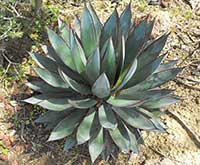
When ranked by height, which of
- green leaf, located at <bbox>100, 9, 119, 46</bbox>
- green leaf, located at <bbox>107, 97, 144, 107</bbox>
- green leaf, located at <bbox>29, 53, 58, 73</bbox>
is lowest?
green leaf, located at <bbox>107, 97, 144, 107</bbox>

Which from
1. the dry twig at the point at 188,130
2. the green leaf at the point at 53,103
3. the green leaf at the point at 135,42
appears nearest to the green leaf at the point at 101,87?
the green leaf at the point at 53,103

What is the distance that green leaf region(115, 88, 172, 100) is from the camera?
3.05 meters

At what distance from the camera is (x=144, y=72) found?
123 inches

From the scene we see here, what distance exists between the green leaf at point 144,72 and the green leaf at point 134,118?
20 cm

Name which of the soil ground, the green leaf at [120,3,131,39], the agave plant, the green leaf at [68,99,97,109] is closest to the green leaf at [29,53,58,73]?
the agave plant

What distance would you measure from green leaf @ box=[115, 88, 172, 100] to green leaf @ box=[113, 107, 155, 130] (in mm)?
85

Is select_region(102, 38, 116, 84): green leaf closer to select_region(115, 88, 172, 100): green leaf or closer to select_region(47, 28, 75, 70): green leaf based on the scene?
select_region(115, 88, 172, 100): green leaf

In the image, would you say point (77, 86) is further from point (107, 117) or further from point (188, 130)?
point (188, 130)

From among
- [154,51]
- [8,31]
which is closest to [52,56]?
[8,31]

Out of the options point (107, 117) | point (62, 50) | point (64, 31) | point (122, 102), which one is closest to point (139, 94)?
point (122, 102)

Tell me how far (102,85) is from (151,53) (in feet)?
1.62

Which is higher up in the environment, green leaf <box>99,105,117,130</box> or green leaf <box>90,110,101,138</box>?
green leaf <box>99,105,117,130</box>

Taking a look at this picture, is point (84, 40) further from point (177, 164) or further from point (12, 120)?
point (177, 164)

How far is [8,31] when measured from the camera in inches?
138
